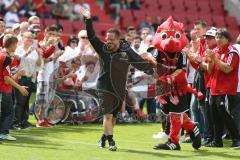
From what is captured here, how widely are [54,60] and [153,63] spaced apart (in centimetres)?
367

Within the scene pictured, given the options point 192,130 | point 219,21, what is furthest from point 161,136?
point 219,21

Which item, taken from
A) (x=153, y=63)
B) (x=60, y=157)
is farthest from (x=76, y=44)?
(x=60, y=157)

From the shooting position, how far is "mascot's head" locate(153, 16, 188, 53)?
996 centimetres

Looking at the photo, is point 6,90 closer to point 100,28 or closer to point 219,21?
point 100,28

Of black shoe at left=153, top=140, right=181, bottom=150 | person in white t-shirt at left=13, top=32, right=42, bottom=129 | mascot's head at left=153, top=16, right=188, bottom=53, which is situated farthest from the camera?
person in white t-shirt at left=13, top=32, right=42, bottom=129

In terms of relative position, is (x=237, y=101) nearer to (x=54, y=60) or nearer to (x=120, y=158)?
(x=120, y=158)

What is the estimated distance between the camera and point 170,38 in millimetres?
10016

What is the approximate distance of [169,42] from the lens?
9945mm

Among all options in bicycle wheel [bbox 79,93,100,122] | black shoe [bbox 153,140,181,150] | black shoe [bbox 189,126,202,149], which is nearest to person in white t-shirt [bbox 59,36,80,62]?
bicycle wheel [bbox 79,93,100,122]

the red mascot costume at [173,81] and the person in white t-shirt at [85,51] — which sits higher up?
the person in white t-shirt at [85,51]

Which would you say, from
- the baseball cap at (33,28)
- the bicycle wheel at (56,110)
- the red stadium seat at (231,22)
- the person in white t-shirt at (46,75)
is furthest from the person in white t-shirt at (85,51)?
the red stadium seat at (231,22)

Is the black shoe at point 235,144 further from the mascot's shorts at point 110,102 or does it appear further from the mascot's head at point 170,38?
the mascot's shorts at point 110,102

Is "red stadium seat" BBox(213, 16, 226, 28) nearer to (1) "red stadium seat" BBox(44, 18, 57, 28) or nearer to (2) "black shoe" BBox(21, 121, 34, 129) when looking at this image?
(1) "red stadium seat" BBox(44, 18, 57, 28)

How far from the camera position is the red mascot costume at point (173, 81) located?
1009 centimetres
